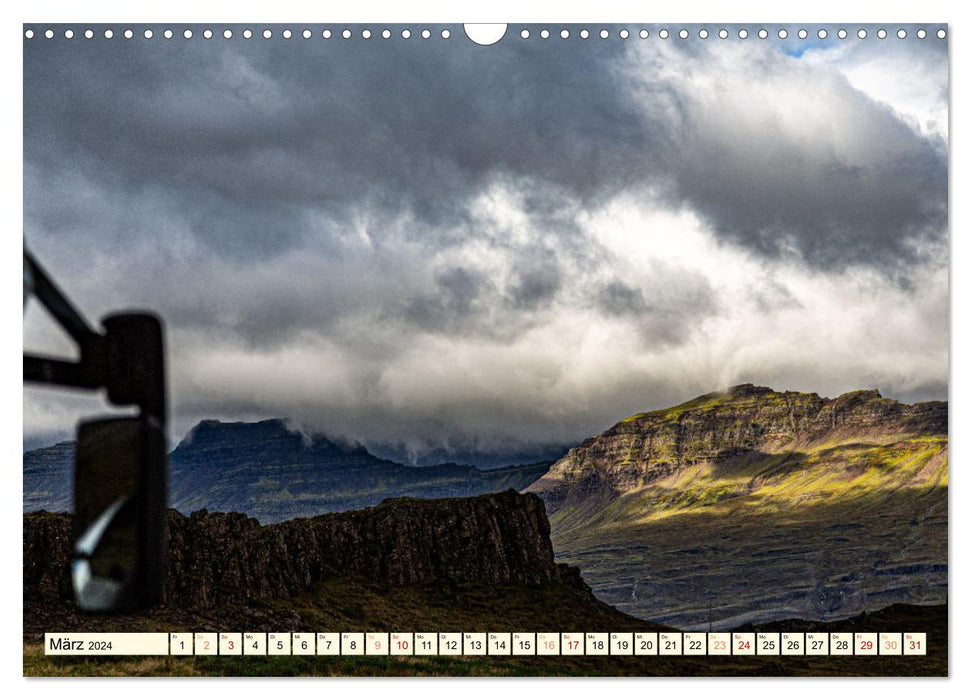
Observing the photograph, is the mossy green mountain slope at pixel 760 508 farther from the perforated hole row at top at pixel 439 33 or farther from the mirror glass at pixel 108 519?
the mirror glass at pixel 108 519

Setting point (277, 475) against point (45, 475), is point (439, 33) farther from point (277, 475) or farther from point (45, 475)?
point (277, 475)

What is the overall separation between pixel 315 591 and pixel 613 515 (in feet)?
42.7

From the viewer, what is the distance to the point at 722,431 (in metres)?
22.3

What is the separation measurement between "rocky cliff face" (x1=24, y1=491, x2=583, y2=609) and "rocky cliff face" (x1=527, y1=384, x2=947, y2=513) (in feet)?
5.63

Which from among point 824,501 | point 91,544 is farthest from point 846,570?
point 91,544

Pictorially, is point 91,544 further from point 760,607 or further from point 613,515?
point 613,515

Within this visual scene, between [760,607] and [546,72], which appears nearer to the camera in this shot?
[546,72]

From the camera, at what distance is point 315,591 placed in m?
16.7

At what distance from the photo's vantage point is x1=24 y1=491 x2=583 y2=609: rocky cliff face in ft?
44.4

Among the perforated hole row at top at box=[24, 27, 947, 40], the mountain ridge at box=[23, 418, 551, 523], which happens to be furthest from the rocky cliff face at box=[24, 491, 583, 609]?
the perforated hole row at top at box=[24, 27, 947, 40]

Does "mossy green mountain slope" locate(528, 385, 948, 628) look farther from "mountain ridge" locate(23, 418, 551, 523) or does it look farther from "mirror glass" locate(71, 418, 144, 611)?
"mirror glass" locate(71, 418, 144, 611)

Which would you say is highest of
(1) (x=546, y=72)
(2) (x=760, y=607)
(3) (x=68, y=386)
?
(1) (x=546, y=72)
